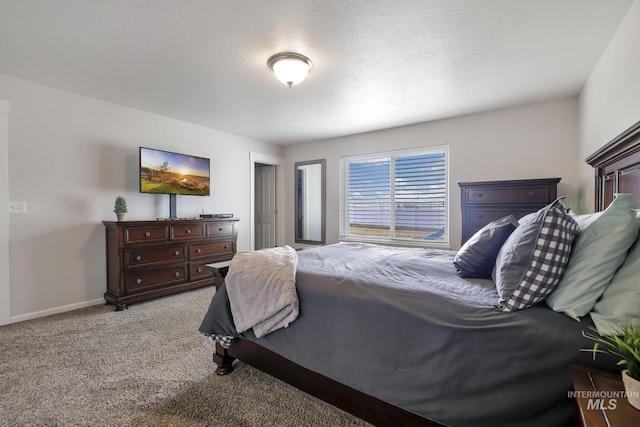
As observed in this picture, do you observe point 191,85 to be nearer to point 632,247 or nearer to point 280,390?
point 280,390

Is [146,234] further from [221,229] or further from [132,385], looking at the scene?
[132,385]

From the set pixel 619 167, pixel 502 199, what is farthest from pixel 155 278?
pixel 619 167

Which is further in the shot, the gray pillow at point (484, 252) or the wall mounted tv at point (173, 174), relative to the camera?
the wall mounted tv at point (173, 174)

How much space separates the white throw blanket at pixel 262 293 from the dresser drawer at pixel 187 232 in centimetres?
215

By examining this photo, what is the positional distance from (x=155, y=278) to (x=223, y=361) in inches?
80.4

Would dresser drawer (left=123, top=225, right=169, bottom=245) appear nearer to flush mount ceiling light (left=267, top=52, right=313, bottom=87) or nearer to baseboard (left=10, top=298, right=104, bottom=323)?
baseboard (left=10, top=298, right=104, bottom=323)

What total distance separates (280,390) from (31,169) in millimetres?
3414

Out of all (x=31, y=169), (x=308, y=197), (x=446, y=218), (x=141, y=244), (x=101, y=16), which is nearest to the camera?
(x=101, y=16)

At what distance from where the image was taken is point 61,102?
121 inches

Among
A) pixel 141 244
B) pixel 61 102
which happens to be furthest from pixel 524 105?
pixel 61 102

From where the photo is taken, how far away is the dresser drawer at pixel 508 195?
114 inches

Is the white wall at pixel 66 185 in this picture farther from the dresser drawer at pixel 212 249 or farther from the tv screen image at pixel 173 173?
the dresser drawer at pixel 212 249

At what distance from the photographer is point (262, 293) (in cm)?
166

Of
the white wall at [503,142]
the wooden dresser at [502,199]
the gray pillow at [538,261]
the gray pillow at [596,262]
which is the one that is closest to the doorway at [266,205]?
the white wall at [503,142]
